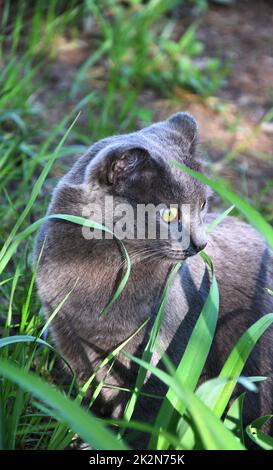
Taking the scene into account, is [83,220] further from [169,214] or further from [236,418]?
[236,418]

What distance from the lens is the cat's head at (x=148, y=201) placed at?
6.47 ft

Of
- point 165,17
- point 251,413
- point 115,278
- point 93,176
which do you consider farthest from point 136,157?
point 165,17

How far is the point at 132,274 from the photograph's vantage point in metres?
2.14

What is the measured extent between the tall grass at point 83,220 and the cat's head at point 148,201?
0.10 meters

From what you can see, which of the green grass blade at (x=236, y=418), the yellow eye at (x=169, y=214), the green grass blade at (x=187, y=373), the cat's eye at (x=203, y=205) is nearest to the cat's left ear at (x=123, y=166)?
the yellow eye at (x=169, y=214)

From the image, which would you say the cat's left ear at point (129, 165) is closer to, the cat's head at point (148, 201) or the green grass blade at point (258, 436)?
the cat's head at point (148, 201)

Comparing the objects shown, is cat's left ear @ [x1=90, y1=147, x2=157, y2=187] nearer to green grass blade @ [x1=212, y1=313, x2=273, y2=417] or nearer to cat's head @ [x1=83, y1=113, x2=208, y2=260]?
cat's head @ [x1=83, y1=113, x2=208, y2=260]

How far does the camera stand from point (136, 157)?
1929 millimetres

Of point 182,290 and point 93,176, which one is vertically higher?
point 93,176

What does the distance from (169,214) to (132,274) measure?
252mm

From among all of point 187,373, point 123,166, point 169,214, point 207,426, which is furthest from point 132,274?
point 207,426

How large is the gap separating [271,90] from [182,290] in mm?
2664
